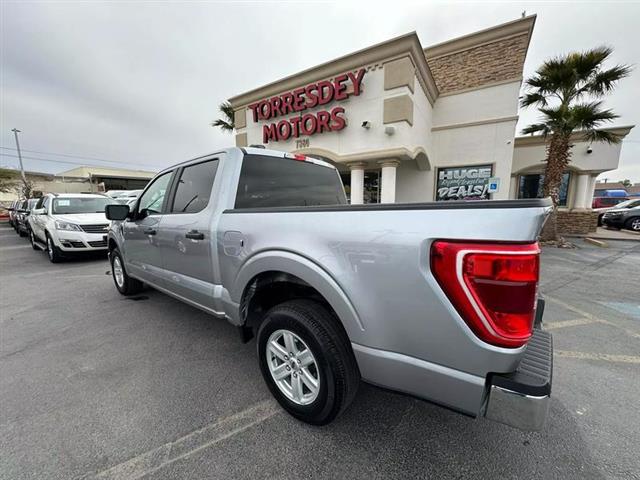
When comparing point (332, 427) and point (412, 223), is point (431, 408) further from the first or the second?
point (412, 223)

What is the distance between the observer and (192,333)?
3430mm

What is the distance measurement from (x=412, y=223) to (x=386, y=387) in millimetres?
952

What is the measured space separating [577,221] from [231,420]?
54.8 feet

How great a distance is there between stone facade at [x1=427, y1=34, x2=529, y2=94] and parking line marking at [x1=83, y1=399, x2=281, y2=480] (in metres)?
14.0

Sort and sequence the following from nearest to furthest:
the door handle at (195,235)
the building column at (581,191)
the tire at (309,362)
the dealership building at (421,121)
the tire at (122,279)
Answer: the tire at (309,362) < the door handle at (195,235) < the tire at (122,279) < the dealership building at (421,121) < the building column at (581,191)

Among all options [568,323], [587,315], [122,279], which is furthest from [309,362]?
[587,315]

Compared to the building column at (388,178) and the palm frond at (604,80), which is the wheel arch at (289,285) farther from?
the palm frond at (604,80)

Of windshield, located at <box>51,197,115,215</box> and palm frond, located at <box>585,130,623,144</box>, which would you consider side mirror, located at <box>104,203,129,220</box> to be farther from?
palm frond, located at <box>585,130,623,144</box>

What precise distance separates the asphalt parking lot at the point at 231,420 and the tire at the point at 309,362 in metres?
0.20

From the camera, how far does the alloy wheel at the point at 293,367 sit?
1937 millimetres

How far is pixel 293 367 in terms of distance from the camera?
2.03 meters

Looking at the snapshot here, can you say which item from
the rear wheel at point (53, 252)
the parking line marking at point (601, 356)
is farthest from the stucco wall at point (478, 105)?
the rear wheel at point (53, 252)

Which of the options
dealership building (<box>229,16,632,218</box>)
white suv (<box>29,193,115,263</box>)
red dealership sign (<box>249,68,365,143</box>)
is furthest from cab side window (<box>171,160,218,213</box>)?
red dealership sign (<box>249,68,365,143</box>)

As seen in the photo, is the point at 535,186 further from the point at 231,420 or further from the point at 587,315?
the point at 231,420
